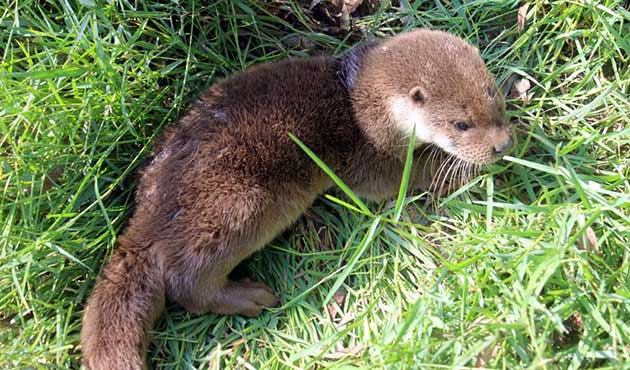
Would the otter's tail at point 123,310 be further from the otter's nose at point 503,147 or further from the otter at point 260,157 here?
the otter's nose at point 503,147

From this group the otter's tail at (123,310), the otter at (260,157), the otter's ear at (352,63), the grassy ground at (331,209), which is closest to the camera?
the grassy ground at (331,209)

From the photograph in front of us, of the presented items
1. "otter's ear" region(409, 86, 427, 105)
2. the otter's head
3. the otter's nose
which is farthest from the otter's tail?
the otter's nose

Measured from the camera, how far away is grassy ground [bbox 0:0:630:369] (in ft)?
7.36

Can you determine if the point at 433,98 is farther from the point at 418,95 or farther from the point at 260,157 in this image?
the point at 260,157

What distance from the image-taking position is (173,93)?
3.00m

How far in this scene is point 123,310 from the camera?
245 cm

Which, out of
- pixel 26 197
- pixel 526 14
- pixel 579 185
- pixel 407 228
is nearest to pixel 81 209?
pixel 26 197

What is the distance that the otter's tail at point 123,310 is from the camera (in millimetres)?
2389

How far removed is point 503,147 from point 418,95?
1.37 ft

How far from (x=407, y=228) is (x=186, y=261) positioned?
1.02 metres

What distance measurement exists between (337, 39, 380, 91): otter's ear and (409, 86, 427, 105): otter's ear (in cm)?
32

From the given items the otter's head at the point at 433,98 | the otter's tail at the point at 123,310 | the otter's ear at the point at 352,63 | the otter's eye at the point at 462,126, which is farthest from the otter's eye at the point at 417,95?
the otter's tail at the point at 123,310

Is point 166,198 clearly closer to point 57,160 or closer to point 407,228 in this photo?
point 57,160

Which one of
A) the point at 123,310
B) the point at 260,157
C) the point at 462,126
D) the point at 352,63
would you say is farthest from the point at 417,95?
the point at 123,310
